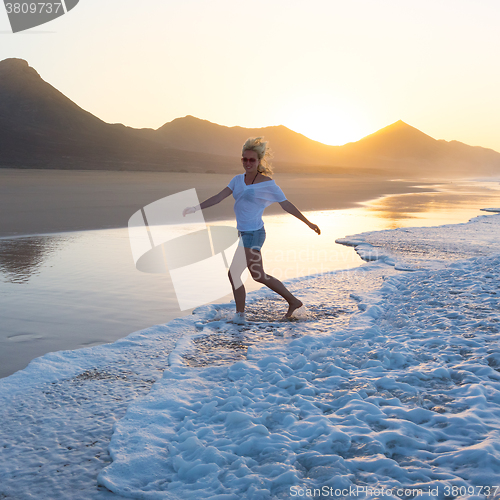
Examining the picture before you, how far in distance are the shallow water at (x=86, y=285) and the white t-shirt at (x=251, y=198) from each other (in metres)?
1.54

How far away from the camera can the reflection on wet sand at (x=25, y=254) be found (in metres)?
7.23

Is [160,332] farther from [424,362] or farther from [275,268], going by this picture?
[275,268]

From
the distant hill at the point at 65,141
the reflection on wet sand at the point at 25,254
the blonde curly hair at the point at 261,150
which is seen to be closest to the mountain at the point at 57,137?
the distant hill at the point at 65,141

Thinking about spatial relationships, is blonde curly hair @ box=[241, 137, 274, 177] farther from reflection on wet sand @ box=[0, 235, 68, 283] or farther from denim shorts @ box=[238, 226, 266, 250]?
reflection on wet sand @ box=[0, 235, 68, 283]

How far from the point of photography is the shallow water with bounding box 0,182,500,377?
15.1 ft

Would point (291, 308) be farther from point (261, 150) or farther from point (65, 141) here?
point (65, 141)

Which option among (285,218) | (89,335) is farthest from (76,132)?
(89,335)

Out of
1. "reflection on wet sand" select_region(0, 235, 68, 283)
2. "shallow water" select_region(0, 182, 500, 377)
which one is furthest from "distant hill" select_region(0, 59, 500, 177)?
"shallow water" select_region(0, 182, 500, 377)

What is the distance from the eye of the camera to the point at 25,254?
8.79 m

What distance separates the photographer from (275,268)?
8055 millimetres

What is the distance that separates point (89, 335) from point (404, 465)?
11.2ft

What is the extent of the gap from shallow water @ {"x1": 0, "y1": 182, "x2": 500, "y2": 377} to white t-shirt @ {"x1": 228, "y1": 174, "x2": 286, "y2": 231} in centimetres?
154

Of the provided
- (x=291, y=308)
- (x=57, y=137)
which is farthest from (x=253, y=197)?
(x=57, y=137)

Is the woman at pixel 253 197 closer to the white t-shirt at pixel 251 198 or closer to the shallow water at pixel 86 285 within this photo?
the white t-shirt at pixel 251 198
